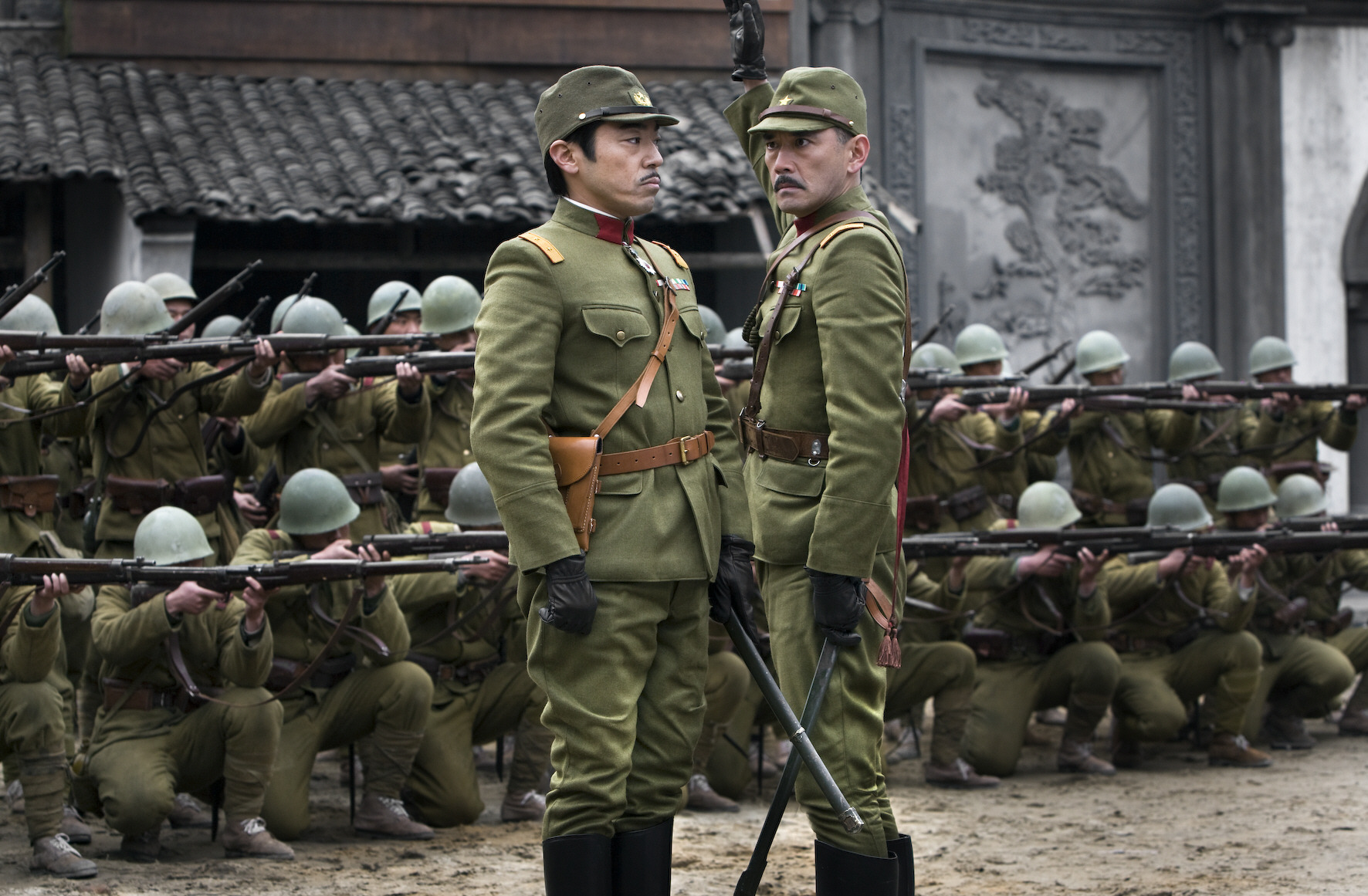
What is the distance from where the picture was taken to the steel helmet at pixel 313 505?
650 cm

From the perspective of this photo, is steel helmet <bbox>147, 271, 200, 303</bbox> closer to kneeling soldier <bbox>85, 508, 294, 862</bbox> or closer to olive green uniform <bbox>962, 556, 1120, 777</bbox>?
kneeling soldier <bbox>85, 508, 294, 862</bbox>

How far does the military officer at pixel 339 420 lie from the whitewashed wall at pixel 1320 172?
939 cm

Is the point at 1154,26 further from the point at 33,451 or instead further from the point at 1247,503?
the point at 33,451

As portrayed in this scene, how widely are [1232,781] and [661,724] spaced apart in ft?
14.5

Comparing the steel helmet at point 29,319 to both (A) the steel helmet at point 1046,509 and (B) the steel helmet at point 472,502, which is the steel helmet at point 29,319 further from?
(A) the steel helmet at point 1046,509

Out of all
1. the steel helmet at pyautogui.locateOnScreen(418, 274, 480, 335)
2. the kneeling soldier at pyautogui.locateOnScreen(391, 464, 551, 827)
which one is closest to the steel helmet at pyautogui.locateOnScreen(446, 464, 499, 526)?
the kneeling soldier at pyautogui.locateOnScreen(391, 464, 551, 827)

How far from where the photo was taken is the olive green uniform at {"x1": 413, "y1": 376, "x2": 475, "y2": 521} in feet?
25.4

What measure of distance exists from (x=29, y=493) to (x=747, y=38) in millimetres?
3540

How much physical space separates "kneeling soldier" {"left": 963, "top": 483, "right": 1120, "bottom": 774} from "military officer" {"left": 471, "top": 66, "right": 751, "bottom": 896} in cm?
368

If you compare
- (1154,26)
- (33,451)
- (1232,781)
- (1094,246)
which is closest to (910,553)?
(1232,781)

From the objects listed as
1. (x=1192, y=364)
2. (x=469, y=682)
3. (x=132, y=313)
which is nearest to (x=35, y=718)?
(x=469, y=682)

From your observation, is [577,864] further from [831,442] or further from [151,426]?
[151,426]

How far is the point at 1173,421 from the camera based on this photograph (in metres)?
9.19

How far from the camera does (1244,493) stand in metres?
8.27
